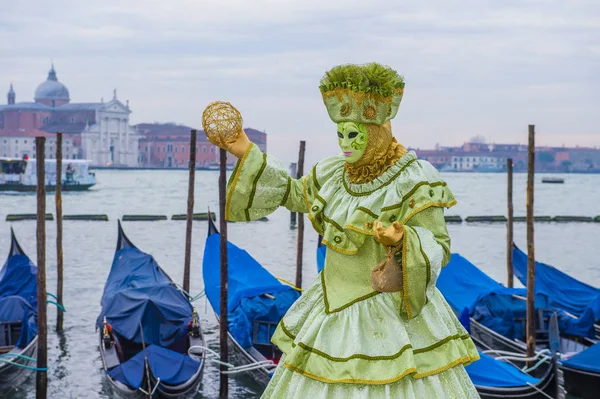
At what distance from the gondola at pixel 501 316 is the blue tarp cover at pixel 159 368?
8.79 feet

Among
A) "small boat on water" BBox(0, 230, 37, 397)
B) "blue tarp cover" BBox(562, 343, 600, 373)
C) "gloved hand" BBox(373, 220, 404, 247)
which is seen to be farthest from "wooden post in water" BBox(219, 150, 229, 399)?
"gloved hand" BBox(373, 220, 404, 247)

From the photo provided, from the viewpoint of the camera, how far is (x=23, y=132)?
94.8 m

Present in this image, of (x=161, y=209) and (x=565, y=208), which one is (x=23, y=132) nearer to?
(x=161, y=209)

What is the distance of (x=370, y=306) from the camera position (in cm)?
245

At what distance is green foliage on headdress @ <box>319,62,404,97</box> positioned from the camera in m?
2.44

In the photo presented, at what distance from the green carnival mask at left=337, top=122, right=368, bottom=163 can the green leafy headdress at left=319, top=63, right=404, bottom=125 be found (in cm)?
2

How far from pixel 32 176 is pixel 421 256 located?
1854 inches

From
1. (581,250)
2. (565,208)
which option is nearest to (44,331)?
(581,250)

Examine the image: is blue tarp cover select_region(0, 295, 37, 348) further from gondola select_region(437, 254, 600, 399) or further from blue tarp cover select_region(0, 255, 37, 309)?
gondola select_region(437, 254, 600, 399)

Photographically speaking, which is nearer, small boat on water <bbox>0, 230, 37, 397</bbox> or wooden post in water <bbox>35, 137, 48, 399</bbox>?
wooden post in water <bbox>35, 137, 48, 399</bbox>

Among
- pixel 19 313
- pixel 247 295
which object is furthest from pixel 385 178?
pixel 19 313

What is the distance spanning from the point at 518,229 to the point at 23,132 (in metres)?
75.2

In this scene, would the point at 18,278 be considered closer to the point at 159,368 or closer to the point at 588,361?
the point at 159,368

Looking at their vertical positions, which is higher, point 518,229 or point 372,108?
point 372,108
